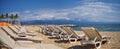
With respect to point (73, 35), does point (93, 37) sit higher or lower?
higher

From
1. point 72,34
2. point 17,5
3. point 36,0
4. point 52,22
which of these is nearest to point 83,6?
point 52,22

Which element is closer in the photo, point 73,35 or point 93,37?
point 93,37

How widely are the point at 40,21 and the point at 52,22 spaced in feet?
3.99

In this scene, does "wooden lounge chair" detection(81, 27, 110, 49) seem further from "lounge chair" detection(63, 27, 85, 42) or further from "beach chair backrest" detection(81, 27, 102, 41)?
"lounge chair" detection(63, 27, 85, 42)

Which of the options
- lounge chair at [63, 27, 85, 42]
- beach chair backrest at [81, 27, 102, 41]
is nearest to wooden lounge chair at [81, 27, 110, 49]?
beach chair backrest at [81, 27, 102, 41]

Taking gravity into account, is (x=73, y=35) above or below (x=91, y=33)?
below

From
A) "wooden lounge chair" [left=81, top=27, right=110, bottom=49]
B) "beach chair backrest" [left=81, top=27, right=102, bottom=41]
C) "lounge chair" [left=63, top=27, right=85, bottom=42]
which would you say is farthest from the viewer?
"lounge chair" [left=63, top=27, right=85, bottom=42]

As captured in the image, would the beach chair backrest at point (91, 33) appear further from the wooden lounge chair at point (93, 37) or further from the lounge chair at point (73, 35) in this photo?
the lounge chair at point (73, 35)

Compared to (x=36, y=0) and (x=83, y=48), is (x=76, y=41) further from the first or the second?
(x=36, y=0)

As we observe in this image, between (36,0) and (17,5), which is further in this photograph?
(36,0)

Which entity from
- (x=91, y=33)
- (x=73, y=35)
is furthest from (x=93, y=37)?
(x=73, y=35)

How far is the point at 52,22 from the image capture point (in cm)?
2734

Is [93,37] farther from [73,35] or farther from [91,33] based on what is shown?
[73,35]

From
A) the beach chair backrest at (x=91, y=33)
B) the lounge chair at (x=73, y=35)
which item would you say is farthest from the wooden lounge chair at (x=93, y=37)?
the lounge chair at (x=73, y=35)
